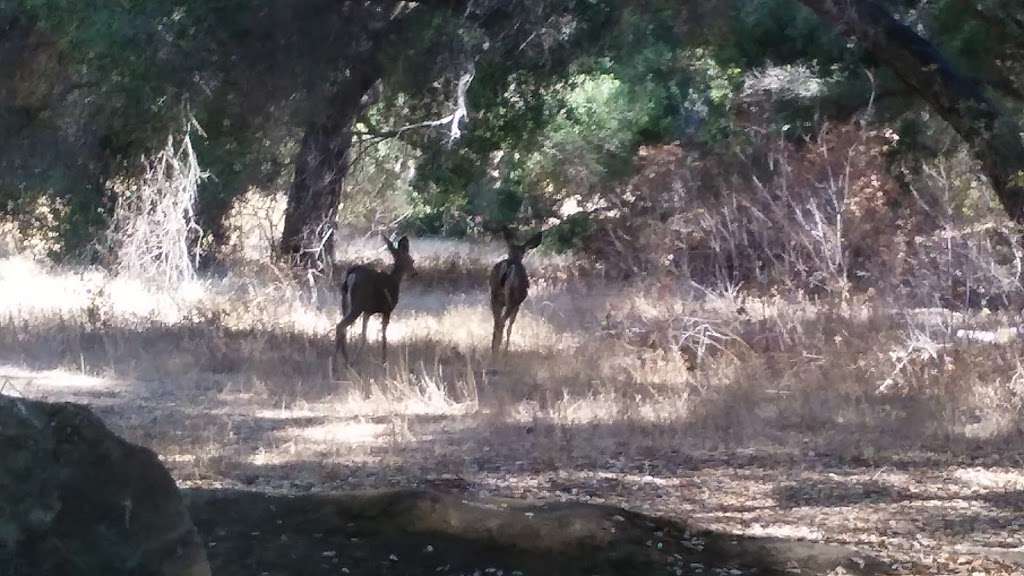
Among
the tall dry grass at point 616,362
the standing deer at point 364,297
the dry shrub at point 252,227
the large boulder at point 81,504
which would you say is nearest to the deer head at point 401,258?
the standing deer at point 364,297

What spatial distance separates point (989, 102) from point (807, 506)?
421cm

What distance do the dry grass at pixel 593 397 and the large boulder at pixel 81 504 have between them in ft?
11.7

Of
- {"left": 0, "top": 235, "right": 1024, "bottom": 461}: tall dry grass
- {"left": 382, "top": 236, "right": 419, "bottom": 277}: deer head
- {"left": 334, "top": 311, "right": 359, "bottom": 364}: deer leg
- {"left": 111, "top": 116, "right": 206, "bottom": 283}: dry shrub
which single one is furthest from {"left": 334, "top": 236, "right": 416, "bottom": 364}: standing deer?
{"left": 111, "top": 116, "right": 206, "bottom": 283}: dry shrub

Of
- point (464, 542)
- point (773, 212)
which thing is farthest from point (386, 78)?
point (773, 212)

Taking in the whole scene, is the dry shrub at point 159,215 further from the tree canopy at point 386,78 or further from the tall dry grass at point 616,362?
the tall dry grass at point 616,362

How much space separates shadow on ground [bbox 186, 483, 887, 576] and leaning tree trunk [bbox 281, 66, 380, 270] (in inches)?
176

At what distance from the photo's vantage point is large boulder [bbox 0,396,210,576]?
4504mm

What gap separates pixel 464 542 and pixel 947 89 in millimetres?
6009

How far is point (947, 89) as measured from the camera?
417 inches

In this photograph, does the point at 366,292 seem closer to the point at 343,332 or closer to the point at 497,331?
the point at 343,332

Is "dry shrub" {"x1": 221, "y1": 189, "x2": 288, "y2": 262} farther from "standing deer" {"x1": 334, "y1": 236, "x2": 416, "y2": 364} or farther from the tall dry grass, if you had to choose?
"standing deer" {"x1": 334, "y1": 236, "x2": 416, "y2": 364}

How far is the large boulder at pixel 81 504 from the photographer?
450 centimetres

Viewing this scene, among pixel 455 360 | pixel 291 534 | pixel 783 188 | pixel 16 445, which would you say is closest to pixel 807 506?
pixel 291 534

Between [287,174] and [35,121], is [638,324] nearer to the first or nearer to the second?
[287,174]
